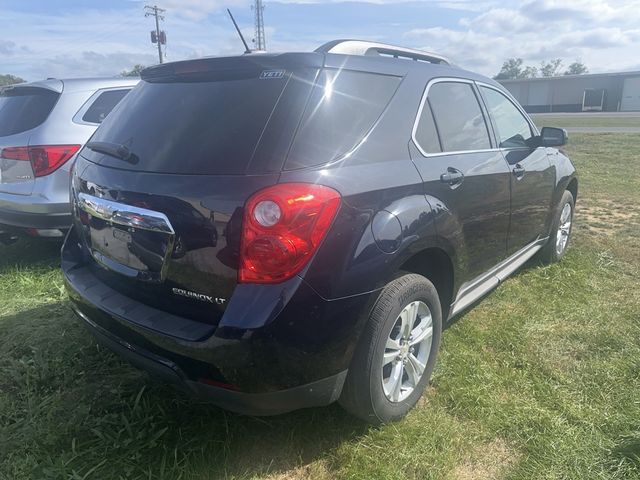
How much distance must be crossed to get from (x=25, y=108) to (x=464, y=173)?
3.95 metres

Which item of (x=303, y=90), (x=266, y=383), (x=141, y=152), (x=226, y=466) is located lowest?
(x=226, y=466)

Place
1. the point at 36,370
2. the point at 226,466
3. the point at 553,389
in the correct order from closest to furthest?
the point at 226,466, the point at 553,389, the point at 36,370

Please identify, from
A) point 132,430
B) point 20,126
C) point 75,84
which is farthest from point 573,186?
point 20,126

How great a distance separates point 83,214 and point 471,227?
2.10 metres

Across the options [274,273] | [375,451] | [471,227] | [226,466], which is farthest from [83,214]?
[471,227]

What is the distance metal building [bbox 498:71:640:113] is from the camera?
4816cm

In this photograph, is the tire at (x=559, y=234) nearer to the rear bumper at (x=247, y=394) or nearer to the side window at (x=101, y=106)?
the rear bumper at (x=247, y=394)

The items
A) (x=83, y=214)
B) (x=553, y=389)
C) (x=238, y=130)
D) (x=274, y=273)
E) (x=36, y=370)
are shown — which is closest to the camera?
(x=274, y=273)

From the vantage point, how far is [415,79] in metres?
2.67

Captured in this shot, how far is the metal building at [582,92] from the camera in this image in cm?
4816

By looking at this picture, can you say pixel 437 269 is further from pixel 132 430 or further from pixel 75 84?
pixel 75 84

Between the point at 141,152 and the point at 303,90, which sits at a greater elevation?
the point at 303,90

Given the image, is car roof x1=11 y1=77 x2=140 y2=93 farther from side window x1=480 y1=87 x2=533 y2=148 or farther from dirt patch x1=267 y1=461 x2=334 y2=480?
dirt patch x1=267 y1=461 x2=334 y2=480

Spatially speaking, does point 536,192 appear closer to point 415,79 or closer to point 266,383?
point 415,79
